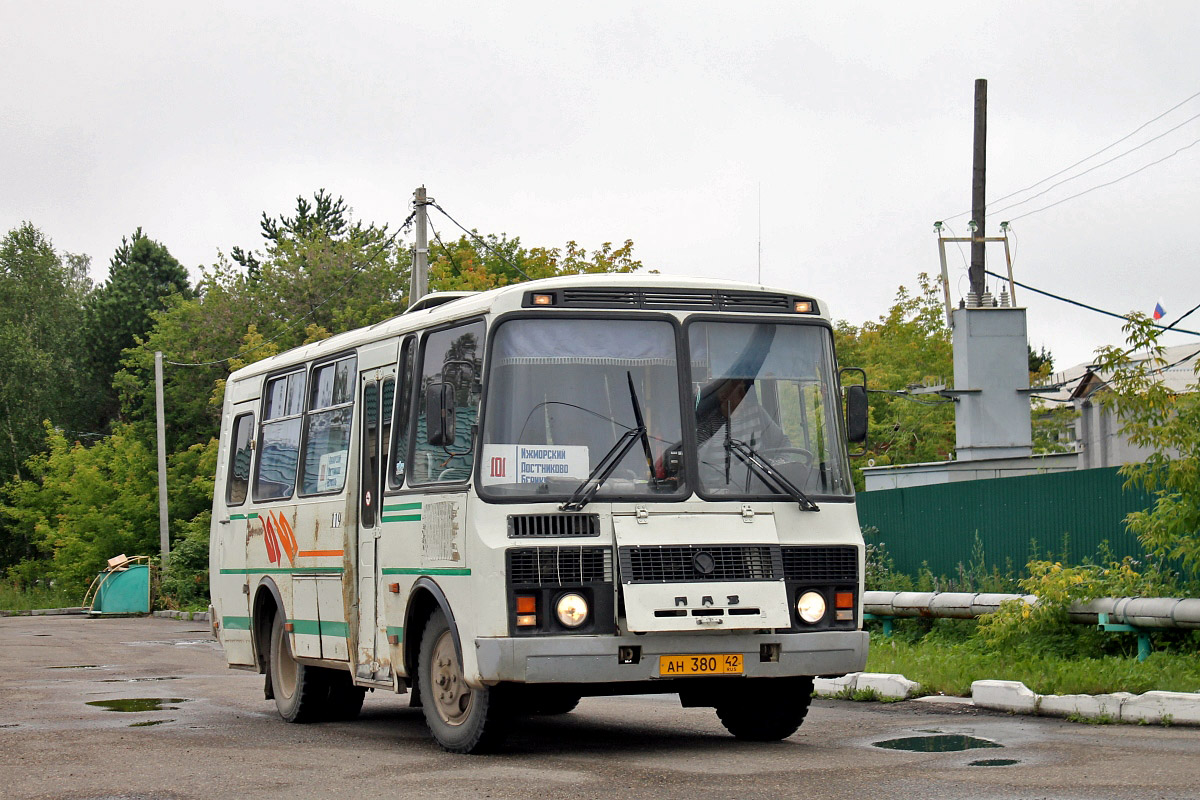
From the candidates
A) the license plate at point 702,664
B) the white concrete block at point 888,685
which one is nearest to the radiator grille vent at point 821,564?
the license plate at point 702,664

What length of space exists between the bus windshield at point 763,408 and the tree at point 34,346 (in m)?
64.2

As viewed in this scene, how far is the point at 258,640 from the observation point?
14359 mm

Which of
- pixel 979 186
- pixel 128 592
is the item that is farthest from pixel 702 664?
pixel 128 592

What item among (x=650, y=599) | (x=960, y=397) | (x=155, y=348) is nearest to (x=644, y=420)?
(x=650, y=599)

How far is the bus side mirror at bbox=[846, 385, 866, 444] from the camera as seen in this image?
34.7 feet

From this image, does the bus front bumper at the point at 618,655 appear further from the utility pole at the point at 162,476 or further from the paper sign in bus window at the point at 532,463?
the utility pole at the point at 162,476

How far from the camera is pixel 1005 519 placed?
17969mm

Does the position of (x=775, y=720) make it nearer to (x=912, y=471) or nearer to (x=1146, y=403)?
(x=1146, y=403)

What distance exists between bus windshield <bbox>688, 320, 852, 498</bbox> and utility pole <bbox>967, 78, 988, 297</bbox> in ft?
73.7

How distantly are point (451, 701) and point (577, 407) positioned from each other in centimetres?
212

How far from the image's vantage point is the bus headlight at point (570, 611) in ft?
32.0

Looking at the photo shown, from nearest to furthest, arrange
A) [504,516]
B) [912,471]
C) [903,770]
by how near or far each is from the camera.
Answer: [903,770]
[504,516]
[912,471]

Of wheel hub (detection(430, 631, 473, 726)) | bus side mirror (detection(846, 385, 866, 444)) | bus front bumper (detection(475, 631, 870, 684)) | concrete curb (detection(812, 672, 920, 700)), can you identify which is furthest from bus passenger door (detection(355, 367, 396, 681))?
concrete curb (detection(812, 672, 920, 700))

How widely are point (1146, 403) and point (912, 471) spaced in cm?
1456
